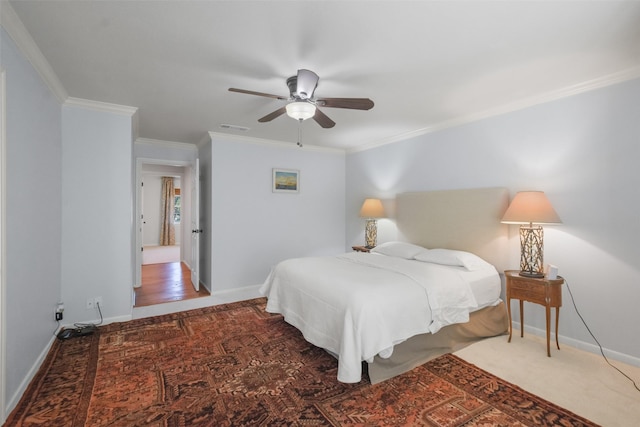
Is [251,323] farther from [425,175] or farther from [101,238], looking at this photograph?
[425,175]

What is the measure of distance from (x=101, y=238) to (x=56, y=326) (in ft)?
3.02

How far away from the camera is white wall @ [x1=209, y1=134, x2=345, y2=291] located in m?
4.46

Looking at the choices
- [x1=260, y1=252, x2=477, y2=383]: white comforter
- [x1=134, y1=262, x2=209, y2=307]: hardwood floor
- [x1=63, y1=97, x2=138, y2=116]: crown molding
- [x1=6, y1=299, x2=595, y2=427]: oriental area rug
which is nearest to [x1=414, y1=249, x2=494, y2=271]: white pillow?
[x1=260, y1=252, x2=477, y2=383]: white comforter

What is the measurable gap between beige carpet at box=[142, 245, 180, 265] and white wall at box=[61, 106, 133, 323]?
4.18 metres

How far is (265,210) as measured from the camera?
16.0ft

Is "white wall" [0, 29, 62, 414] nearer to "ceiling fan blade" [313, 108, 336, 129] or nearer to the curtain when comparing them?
"ceiling fan blade" [313, 108, 336, 129]

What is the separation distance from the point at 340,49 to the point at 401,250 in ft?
8.28

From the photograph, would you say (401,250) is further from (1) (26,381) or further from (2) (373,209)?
(1) (26,381)

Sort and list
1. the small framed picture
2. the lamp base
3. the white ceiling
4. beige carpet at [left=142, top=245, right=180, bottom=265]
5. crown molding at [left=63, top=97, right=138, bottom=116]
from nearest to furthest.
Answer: the white ceiling → the lamp base → crown molding at [left=63, top=97, right=138, bottom=116] → the small framed picture → beige carpet at [left=142, top=245, right=180, bottom=265]

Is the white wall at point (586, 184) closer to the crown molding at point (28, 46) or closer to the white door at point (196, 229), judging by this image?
the white door at point (196, 229)

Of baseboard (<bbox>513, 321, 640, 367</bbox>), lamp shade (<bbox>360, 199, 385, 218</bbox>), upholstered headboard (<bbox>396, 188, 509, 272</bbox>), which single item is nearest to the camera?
baseboard (<bbox>513, 321, 640, 367</bbox>)

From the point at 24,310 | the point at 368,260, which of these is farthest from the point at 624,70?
the point at 24,310

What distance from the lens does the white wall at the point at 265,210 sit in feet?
14.6

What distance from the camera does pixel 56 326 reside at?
2918 millimetres
